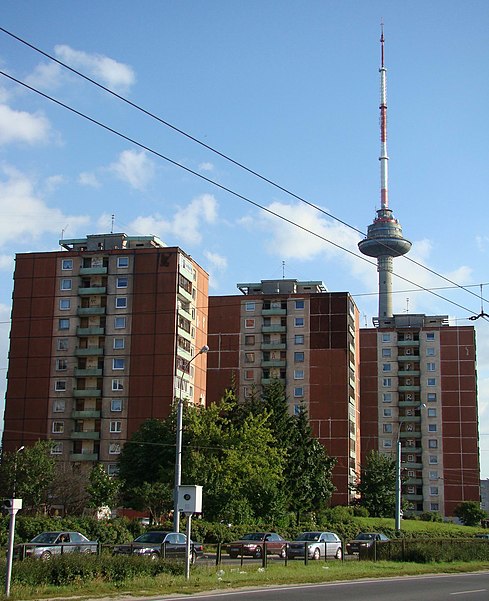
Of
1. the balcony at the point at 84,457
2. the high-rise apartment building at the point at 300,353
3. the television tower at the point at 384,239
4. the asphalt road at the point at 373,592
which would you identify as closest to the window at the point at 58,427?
the balcony at the point at 84,457

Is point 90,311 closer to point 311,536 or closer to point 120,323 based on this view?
point 120,323

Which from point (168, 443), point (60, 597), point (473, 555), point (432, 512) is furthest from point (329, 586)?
point (432, 512)

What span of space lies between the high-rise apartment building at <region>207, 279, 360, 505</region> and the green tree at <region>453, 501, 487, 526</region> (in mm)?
16020

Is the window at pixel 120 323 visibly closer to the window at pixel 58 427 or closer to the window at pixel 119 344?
the window at pixel 119 344

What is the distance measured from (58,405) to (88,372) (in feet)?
14.9

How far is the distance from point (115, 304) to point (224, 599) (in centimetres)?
6939

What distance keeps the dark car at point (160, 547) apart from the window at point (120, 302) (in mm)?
51295

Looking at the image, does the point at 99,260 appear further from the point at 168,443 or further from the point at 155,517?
the point at 155,517

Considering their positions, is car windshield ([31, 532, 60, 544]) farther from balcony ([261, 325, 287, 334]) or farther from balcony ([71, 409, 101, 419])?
balcony ([261, 325, 287, 334])

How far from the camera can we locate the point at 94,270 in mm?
91625

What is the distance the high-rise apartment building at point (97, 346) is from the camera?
86938 millimetres

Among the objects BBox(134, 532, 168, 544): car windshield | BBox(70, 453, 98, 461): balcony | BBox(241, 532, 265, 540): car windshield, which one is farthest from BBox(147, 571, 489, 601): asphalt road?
BBox(70, 453, 98, 461): balcony

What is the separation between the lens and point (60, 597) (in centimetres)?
2186

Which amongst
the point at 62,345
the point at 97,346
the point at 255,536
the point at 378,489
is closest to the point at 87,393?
the point at 97,346
